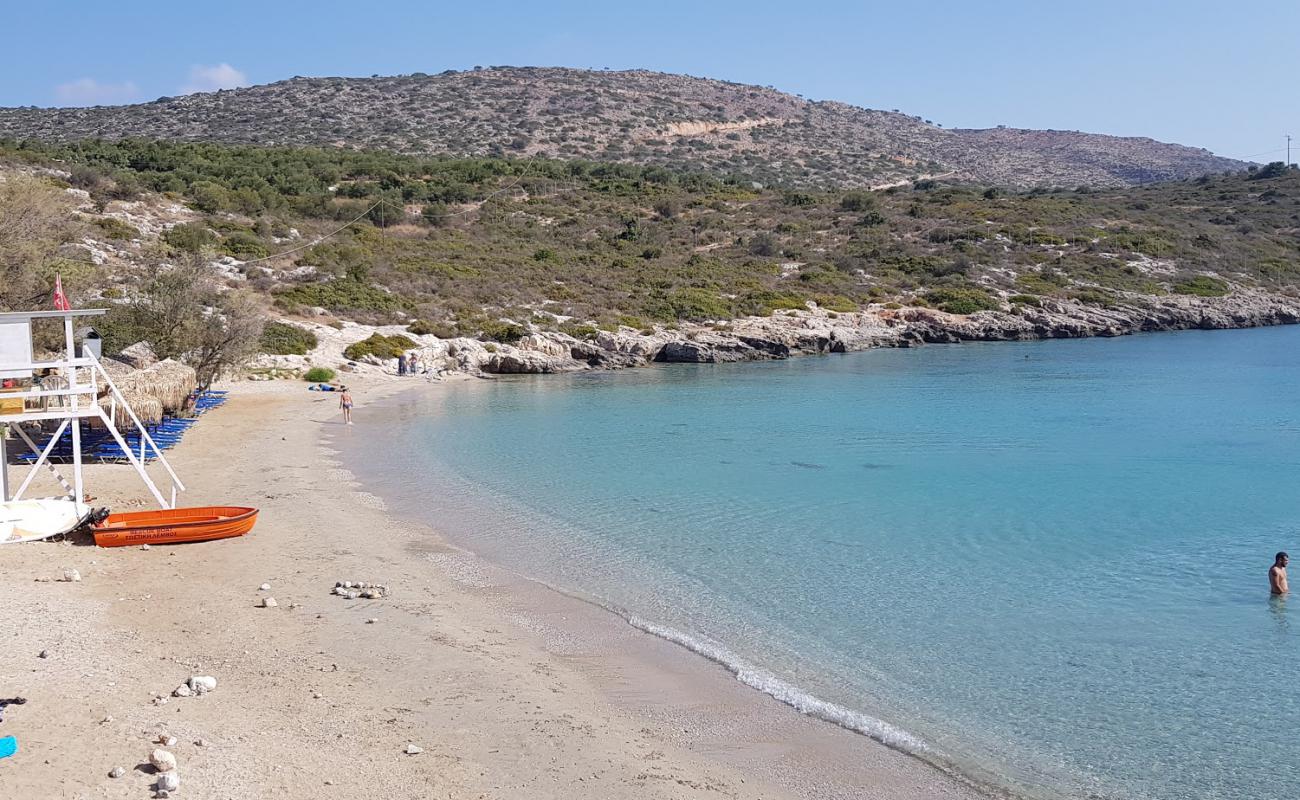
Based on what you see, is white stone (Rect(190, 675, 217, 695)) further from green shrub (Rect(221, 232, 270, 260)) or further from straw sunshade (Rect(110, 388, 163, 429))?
green shrub (Rect(221, 232, 270, 260))

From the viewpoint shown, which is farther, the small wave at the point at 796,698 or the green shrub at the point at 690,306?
the green shrub at the point at 690,306

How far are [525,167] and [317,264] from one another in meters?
29.4

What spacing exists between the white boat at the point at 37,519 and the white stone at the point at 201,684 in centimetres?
561

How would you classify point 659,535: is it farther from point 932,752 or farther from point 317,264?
point 317,264

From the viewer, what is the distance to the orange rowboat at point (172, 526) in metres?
12.2

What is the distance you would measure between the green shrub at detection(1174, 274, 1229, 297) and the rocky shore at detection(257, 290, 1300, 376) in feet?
3.06

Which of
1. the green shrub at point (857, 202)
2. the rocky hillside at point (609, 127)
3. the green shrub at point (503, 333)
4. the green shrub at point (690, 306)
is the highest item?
the rocky hillside at point (609, 127)

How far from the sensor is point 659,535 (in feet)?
46.1

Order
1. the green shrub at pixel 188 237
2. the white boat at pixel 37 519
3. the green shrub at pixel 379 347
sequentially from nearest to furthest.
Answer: the white boat at pixel 37 519
the green shrub at pixel 379 347
the green shrub at pixel 188 237

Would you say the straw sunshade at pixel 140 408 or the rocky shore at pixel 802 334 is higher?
the rocky shore at pixel 802 334

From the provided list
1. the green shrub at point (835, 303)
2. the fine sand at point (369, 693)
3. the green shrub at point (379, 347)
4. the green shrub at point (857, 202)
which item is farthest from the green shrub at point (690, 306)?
the fine sand at point (369, 693)

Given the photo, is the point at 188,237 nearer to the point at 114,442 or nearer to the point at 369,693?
the point at 114,442

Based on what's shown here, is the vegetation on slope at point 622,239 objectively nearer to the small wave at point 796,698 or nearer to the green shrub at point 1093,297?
the green shrub at point 1093,297

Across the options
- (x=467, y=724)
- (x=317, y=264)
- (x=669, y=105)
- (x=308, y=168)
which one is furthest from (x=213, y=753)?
(x=669, y=105)
